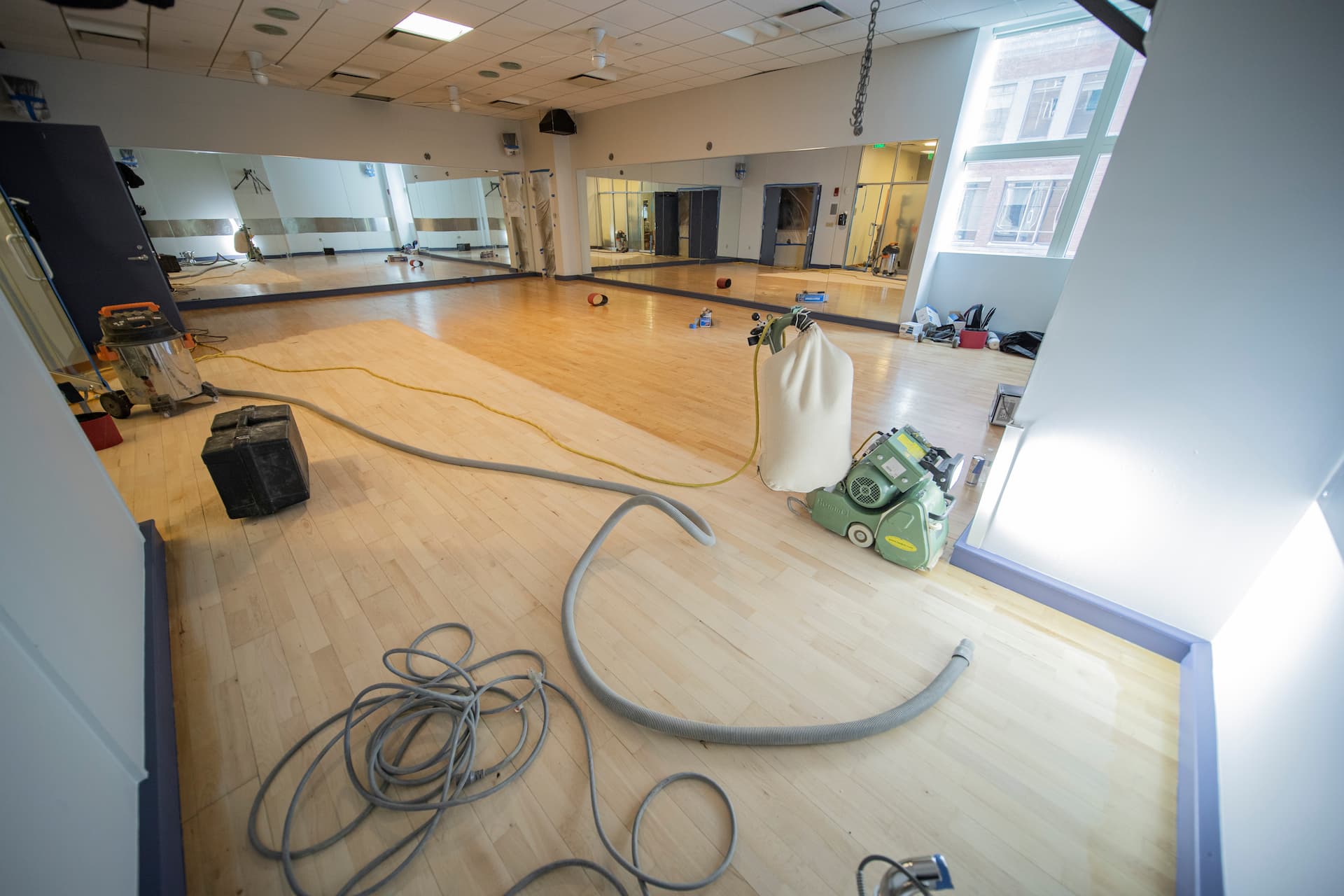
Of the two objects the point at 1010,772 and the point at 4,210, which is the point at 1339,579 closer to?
the point at 1010,772

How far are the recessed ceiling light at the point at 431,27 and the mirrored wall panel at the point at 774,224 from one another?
4.14m

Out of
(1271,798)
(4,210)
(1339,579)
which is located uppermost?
(4,210)

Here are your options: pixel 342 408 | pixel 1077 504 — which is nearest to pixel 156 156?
pixel 342 408

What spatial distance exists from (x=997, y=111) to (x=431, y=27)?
6.13m

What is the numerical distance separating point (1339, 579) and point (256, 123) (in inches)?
430

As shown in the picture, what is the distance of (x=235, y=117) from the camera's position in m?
6.91

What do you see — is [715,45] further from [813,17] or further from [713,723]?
[713,723]

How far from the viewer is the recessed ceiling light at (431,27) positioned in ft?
15.6

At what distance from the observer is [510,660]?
1616 millimetres

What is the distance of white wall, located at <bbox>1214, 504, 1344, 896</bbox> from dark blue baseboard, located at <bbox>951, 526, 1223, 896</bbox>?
26 mm

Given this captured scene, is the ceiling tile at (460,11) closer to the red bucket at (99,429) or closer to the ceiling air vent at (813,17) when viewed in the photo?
the ceiling air vent at (813,17)

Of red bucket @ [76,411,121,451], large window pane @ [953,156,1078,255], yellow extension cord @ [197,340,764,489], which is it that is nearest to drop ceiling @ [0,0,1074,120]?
large window pane @ [953,156,1078,255]

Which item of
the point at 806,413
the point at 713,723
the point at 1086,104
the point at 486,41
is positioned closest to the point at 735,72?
the point at 486,41

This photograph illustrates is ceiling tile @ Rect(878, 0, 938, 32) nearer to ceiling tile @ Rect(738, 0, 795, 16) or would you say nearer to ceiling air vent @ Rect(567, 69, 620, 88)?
ceiling tile @ Rect(738, 0, 795, 16)
